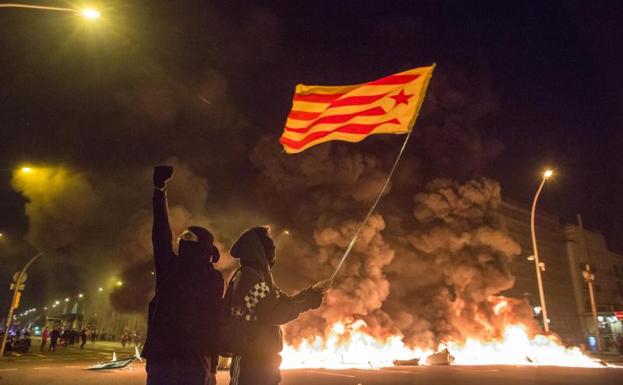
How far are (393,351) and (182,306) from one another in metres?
26.7

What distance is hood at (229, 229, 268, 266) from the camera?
424 cm

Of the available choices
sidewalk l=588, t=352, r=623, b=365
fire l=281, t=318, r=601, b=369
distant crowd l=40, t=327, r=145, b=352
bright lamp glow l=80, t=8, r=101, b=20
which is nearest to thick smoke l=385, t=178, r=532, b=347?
fire l=281, t=318, r=601, b=369

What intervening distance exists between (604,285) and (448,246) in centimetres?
3929

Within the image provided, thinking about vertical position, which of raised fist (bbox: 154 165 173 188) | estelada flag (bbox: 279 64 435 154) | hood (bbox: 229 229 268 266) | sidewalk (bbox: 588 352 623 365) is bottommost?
sidewalk (bbox: 588 352 623 365)

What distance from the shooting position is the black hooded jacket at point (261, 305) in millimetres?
3852

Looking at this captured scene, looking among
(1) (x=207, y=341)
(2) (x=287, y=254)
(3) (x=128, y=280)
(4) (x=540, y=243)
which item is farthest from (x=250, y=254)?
(4) (x=540, y=243)

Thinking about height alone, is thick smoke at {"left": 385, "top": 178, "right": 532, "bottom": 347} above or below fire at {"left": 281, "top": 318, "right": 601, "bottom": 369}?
above

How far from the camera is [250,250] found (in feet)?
14.1

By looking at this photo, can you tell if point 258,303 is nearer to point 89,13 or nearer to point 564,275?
point 89,13

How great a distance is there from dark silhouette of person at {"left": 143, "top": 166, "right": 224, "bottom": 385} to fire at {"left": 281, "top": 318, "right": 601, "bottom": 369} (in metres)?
22.8

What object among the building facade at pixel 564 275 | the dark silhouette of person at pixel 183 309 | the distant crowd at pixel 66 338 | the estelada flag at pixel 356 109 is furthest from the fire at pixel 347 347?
the dark silhouette of person at pixel 183 309

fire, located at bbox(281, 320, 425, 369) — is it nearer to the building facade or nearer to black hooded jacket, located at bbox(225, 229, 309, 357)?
the building facade

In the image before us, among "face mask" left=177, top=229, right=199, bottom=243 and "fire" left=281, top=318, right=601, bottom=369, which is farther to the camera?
"fire" left=281, top=318, right=601, bottom=369

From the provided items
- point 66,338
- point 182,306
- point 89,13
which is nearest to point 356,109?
point 89,13
